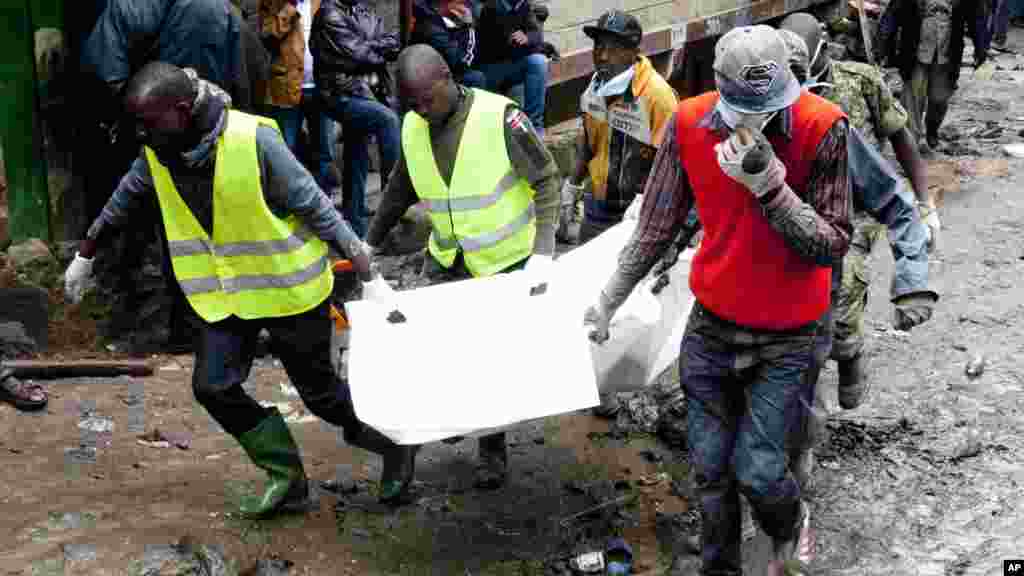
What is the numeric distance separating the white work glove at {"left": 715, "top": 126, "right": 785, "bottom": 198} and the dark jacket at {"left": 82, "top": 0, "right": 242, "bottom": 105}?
10.7 feet

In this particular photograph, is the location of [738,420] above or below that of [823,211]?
below

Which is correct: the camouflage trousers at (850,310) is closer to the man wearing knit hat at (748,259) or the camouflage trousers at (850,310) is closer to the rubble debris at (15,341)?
the man wearing knit hat at (748,259)

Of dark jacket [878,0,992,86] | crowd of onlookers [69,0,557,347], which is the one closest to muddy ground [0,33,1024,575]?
crowd of onlookers [69,0,557,347]

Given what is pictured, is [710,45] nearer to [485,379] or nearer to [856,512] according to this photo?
[856,512]

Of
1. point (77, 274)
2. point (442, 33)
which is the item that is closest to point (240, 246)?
point (77, 274)

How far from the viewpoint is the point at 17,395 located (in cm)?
577

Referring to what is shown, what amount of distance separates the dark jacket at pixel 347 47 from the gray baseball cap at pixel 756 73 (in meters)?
3.83

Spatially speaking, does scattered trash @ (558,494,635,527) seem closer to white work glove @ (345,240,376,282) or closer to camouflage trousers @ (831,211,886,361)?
camouflage trousers @ (831,211,886,361)

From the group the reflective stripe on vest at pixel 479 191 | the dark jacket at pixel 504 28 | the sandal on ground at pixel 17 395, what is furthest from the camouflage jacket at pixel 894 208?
the dark jacket at pixel 504 28

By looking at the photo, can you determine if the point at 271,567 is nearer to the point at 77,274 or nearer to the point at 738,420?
the point at 77,274

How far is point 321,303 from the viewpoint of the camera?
4.68 m

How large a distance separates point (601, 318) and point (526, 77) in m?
4.96

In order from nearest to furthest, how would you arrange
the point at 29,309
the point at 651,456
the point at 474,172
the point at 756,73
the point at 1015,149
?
1. the point at 756,73
2. the point at 474,172
3. the point at 651,456
4. the point at 29,309
5. the point at 1015,149

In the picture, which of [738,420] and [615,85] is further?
[615,85]
